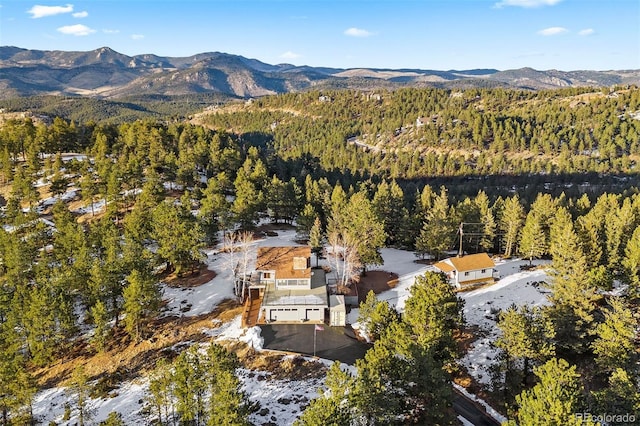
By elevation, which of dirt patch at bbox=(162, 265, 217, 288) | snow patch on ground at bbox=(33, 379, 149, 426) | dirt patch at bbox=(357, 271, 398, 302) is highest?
dirt patch at bbox=(162, 265, 217, 288)

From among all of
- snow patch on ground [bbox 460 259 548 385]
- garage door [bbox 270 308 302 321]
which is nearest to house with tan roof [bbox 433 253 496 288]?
snow patch on ground [bbox 460 259 548 385]

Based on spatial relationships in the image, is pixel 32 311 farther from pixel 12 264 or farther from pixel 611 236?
pixel 611 236

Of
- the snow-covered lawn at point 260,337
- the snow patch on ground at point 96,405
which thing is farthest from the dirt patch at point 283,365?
the snow patch on ground at point 96,405

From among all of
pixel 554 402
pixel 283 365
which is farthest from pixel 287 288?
pixel 554 402

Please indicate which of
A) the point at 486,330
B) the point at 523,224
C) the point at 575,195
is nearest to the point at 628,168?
the point at 575,195

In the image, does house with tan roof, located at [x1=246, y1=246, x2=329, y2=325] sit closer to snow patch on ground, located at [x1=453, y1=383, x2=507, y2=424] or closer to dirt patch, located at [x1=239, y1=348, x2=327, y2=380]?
dirt patch, located at [x1=239, y1=348, x2=327, y2=380]

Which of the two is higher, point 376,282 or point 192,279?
point 192,279

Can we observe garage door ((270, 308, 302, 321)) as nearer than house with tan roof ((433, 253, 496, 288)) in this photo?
Yes

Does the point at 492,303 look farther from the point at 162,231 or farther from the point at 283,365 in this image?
the point at 162,231
